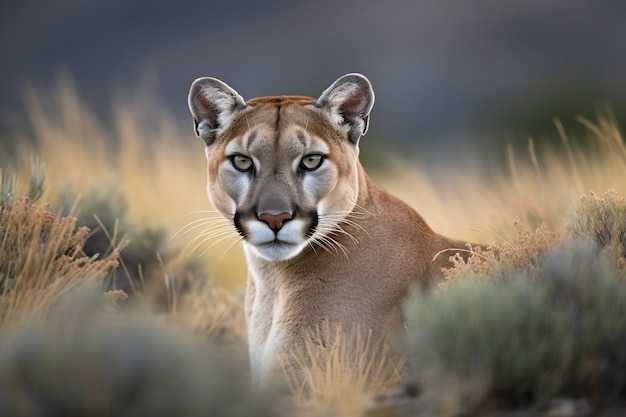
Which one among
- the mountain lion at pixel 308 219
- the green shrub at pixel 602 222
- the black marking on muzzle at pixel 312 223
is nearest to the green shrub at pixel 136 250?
the mountain lion at pixel 308 219

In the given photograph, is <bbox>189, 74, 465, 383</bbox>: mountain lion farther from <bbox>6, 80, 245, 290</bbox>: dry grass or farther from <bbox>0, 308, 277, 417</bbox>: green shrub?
<bbox>6, 80, 245, 290</bbox>: dry grass

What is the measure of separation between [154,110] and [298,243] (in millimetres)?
9581

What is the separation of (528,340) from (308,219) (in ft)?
6.08

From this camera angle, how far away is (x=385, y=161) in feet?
64.7

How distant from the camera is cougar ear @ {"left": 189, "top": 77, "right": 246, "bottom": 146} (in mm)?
6625

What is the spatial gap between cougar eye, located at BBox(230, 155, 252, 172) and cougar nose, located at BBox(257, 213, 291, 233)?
499 mm

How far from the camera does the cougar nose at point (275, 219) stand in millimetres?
5812

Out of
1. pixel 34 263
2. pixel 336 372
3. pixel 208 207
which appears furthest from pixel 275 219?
pixel 208 207

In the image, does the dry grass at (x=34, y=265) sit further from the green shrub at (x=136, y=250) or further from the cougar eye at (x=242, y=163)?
the green shrub at (x=136, y=250)

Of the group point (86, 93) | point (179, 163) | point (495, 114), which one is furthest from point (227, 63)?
point (179, 163)

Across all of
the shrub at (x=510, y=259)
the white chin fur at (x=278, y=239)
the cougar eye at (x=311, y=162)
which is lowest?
the shrub at (x=510, y=259)

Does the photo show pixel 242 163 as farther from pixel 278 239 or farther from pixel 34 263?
pixel 34 263

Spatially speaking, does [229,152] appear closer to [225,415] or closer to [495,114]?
[225,415]

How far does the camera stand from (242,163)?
20.6 ft
